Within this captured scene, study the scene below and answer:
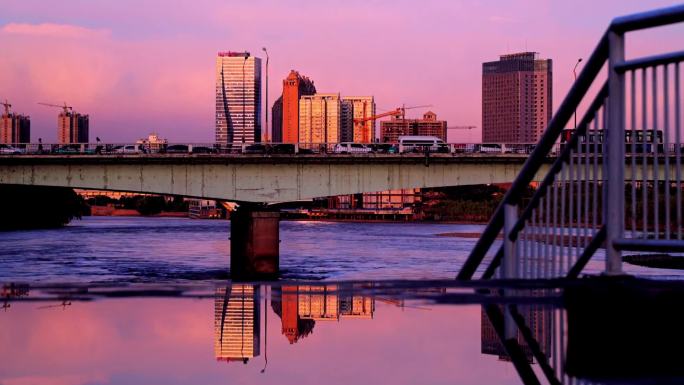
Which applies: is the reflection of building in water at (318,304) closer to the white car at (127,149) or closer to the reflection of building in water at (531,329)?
the reflection of building in water at (531,329)

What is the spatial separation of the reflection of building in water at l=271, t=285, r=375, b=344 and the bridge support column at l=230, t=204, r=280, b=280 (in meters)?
46.3

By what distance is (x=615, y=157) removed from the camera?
687 cm

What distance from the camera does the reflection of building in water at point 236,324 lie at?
6.71 meters

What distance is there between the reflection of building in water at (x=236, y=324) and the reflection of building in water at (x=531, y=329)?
1649mm

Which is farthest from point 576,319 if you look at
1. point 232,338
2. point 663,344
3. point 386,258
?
point 386,258

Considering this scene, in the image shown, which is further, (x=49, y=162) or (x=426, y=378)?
(x=49, y=162)

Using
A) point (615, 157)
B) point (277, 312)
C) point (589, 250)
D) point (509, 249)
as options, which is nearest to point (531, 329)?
point (589, 250)

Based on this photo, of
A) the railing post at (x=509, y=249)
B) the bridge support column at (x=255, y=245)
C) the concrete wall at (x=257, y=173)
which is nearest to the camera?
the railing post at (x=509, y=249)

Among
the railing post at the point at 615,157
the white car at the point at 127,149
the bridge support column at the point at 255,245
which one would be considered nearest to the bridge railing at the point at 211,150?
the white car at the point at 127,149

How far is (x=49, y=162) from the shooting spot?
5575 centimetres

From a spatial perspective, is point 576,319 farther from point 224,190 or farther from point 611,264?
point 224,190

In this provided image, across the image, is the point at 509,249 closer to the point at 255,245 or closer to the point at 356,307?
the point at 356,307

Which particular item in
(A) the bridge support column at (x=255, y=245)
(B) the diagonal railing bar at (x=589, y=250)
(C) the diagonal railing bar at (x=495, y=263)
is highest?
(B) the diagonal railing bar at (x=589, y=250)

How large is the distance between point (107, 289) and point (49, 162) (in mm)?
49322
